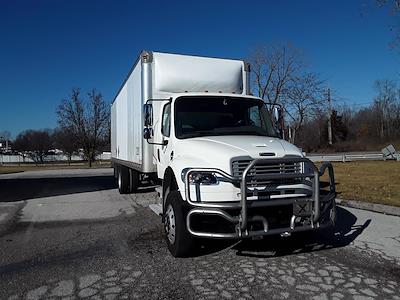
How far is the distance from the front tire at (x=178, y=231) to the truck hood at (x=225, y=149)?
62 cm

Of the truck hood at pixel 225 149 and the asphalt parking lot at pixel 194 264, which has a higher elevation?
the truck hood at pixel 225 149

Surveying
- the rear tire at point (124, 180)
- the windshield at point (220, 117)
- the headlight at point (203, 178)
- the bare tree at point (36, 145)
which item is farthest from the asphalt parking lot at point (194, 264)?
the bare tree at point (36, 145)

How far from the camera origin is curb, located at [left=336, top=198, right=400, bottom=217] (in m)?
8.80

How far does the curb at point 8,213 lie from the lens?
8.47 metres

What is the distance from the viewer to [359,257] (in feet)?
18.6

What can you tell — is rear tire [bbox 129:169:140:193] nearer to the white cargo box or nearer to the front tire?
the white cargo box

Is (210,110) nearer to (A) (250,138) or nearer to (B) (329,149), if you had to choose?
(A) (250,138)

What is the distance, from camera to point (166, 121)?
23.5 ft

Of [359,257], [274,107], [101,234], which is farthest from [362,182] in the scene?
[101,234]

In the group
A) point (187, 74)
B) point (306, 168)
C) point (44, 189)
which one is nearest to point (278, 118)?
point (306, 168)

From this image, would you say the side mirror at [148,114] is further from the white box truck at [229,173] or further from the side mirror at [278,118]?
the side mirror at [278,118]

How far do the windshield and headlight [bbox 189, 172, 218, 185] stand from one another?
1320 millimetres

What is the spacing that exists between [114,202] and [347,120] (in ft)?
257

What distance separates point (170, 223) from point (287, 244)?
1975mm
